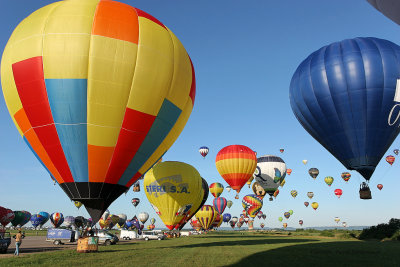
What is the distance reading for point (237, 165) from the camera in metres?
48.4

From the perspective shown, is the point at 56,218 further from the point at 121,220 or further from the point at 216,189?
the point at 216,189

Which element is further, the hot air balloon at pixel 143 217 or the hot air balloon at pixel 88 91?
the hot air balloon at pixel 143 217

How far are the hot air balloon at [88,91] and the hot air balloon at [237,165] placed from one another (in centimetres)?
3325

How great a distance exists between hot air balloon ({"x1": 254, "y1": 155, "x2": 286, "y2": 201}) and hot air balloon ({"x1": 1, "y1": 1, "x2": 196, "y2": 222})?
40139 mm

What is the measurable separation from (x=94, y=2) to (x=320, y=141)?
19.7 m

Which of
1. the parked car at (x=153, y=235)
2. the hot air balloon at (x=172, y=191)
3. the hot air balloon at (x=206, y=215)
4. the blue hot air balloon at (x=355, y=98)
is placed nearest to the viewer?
the blue hot air balloon at (x=355, y=98)

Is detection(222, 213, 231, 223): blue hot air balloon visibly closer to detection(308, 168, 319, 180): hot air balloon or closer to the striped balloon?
the striped balloon

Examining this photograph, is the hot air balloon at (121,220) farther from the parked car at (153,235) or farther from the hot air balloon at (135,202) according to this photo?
the parked car at (153,235)

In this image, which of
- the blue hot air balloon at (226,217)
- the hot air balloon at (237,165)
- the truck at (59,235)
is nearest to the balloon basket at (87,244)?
the truck at (59,235)

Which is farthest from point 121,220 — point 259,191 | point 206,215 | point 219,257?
point 219,257

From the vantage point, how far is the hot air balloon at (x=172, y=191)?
105 ft

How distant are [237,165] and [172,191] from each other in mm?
18475

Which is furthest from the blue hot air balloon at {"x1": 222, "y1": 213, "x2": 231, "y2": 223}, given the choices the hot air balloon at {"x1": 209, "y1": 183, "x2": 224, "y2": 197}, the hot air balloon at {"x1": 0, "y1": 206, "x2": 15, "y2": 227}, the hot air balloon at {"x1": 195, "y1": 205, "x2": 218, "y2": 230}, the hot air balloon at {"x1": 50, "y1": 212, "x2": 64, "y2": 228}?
the hot air balloon at {"x1": 0, "y1": 206, "x2": 15, "y2": 227}

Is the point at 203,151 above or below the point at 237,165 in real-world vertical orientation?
above
